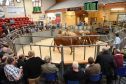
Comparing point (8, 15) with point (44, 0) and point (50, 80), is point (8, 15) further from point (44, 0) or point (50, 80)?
point (50, 80)

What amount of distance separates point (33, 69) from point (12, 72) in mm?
583

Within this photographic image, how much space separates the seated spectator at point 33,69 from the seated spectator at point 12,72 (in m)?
0.27

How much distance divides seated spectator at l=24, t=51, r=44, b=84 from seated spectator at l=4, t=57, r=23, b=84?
27 cm

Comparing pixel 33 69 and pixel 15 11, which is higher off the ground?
pixel 15 11

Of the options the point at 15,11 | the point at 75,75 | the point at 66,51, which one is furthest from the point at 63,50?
the point at 15,11

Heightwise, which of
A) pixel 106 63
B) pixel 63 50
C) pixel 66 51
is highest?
pixel 106 63

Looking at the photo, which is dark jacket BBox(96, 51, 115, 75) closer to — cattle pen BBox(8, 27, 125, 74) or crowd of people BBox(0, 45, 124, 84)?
crowd of people BBox(0, 45, 124, 84)

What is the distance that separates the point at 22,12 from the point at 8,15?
2.24m

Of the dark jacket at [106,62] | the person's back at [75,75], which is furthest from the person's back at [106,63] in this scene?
the person's back at [75,75]

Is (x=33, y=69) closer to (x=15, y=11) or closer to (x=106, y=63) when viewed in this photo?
(x=106, y=63)

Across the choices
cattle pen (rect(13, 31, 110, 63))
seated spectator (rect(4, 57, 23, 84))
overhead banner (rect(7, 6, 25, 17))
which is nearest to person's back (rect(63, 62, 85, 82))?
seated spectator (rect(4, 57, 23, 84))

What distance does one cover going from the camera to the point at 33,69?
4984mm

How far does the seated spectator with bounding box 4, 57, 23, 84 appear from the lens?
4609 millimetres

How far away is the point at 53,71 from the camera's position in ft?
16.2
